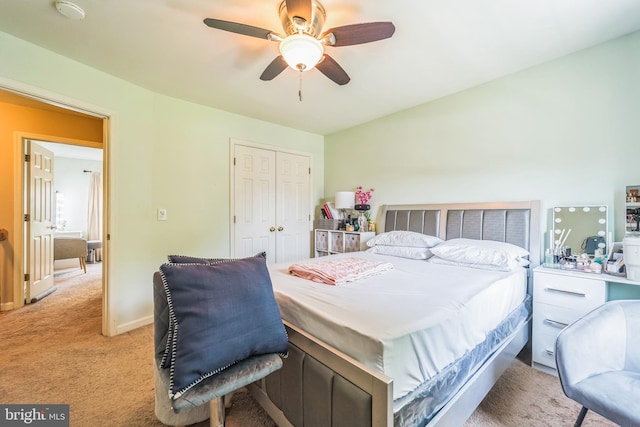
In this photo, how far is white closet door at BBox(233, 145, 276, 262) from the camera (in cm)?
357

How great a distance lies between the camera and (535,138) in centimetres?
237

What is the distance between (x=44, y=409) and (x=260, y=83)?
2.96 m

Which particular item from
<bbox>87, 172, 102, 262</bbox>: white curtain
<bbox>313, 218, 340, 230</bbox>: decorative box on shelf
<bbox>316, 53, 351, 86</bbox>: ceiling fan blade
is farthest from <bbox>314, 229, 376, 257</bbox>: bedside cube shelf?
<bbox>87, 172, 102, 262</bbox>: white curtain

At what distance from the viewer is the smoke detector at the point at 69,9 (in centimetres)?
163

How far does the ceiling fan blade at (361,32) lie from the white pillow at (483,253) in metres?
1.80

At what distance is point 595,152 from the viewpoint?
6.86ft

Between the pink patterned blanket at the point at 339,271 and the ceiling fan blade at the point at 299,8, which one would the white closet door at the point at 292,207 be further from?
the ceiling fan blade at the point at 299,8

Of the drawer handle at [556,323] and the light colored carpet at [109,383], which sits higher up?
the drawer handle at [556,323]

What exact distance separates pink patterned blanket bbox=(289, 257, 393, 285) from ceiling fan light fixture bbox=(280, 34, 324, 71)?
141 cm

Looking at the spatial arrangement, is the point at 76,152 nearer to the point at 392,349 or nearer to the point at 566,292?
the point at 392,349

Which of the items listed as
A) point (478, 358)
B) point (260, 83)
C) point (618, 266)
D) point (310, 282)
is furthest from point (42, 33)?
point (618, 266)

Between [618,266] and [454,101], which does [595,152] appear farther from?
[454,101]

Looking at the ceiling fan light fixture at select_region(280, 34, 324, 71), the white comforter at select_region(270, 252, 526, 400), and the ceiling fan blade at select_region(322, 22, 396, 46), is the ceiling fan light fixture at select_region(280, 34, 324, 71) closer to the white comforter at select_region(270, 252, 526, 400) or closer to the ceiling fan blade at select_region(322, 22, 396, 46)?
the ceiling fan blade at select_region(322, 22, 396, 46)

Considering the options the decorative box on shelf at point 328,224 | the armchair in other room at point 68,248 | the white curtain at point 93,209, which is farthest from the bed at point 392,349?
the white curtain at point 93,209
